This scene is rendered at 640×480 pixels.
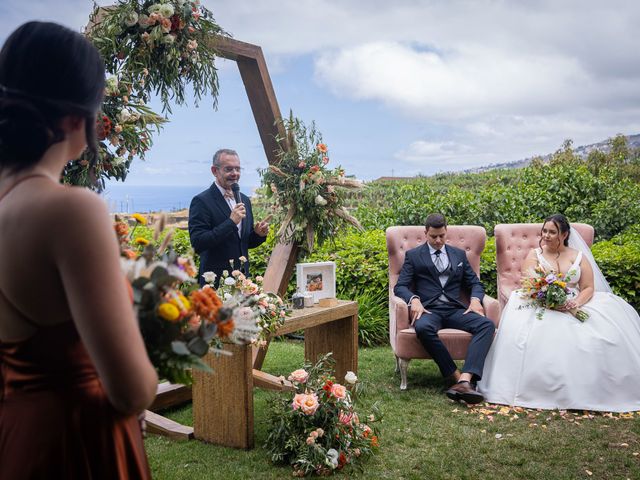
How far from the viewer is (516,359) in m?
5.09

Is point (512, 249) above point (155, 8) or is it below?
below

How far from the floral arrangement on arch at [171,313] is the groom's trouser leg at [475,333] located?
4.10 metres

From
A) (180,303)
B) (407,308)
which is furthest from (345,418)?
(180,303)

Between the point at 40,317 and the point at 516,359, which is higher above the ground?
the point at 40,317

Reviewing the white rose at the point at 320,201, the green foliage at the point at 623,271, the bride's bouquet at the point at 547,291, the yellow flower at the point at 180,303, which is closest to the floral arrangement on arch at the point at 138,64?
the white rose at the point at 320,201

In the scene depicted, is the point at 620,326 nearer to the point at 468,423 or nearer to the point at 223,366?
the point at 468,423

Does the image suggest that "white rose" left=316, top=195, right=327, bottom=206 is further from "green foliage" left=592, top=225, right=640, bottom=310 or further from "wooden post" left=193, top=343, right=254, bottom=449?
"green foliage" left=592, top=225, right=640, bottom=310

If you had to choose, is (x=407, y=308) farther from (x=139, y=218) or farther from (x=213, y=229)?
(x=139, y=218)

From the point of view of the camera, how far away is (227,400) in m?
4.01

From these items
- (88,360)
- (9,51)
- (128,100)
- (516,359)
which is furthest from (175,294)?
(516,359)

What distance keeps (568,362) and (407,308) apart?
137cm

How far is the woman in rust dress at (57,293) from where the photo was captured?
3.21 ft

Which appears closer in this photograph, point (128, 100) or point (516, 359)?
point (128, 100)

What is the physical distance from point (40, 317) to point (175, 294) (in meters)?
0.31
